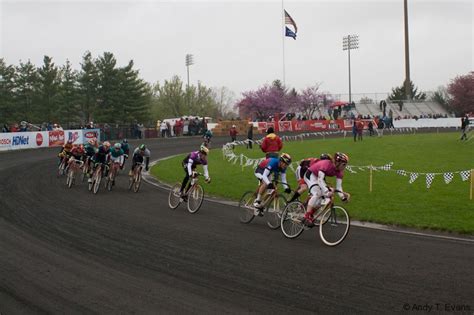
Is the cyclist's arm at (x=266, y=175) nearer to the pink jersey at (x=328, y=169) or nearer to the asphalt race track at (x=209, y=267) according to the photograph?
the asphalt race track at (x=209, y=267)

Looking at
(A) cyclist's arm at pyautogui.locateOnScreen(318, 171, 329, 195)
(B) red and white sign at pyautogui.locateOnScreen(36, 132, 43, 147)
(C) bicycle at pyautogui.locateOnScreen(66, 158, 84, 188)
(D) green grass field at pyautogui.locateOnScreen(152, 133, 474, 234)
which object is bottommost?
(D) green grass field at pyautogui.locateOnScreen(152, 133, 474, 234)

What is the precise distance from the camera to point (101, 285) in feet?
25.7

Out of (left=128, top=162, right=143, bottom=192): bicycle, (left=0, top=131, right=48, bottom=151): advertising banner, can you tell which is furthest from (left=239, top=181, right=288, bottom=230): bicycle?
(left=0, top=131, right=48, bottom=151): advertising banner

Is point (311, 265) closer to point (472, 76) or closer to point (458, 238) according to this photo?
point (458, 238)

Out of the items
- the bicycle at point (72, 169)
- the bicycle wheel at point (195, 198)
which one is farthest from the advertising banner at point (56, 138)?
Result: the bicycle wheel at point (195, 198)

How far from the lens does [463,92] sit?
8000 centimetres

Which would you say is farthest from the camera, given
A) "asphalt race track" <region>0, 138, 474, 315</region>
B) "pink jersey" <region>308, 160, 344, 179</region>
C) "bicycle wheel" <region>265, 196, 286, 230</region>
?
"bicycle wheel" <region>265, 196, 286, 230</region>

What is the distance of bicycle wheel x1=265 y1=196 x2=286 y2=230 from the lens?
39.1 feet

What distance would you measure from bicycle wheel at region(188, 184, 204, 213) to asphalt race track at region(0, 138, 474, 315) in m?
0.43

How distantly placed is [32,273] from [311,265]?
472cm

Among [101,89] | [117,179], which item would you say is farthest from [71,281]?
[101,89]

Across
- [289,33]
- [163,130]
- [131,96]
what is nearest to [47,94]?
[131,96]

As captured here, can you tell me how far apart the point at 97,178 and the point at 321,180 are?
10950 millimetres

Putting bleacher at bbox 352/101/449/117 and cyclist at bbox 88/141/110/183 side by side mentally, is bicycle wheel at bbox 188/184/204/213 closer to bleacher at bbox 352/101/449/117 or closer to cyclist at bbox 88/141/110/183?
cyclist at bbox 88/141/110/183
